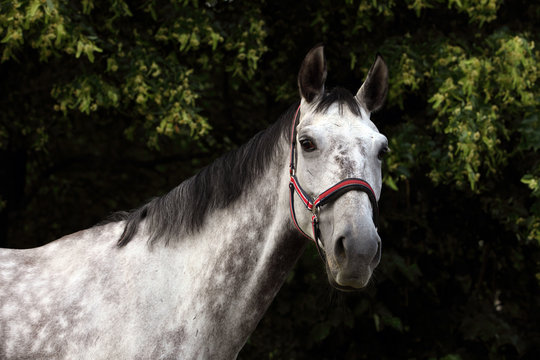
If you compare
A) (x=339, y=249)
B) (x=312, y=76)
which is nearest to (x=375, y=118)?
(x=312, y=76)

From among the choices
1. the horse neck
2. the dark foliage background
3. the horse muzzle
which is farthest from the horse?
the dark foliage background

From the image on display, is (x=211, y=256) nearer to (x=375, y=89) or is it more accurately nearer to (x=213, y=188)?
(x=213, y=188)

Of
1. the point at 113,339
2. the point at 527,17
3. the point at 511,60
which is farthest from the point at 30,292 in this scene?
the point at 527,17

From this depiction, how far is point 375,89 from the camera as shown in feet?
8.38

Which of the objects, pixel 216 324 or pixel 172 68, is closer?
pixel 216 324

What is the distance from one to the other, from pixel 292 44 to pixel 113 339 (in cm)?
360

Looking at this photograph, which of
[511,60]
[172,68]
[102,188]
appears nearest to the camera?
[511,60]

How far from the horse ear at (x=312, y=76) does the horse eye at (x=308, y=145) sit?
26cm

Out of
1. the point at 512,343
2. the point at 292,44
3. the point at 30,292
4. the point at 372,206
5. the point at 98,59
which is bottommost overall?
the point at 512,343

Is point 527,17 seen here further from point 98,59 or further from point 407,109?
point 98,59

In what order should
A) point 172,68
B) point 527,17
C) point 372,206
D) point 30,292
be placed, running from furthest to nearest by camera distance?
point 527,17 → point 172,68 → point 30,292 → point 372,206

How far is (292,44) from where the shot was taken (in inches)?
205

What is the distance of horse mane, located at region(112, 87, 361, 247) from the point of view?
8.18 ft

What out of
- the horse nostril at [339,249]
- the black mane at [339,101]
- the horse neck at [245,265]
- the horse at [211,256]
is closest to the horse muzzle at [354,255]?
the horse nostril at [339,249]
